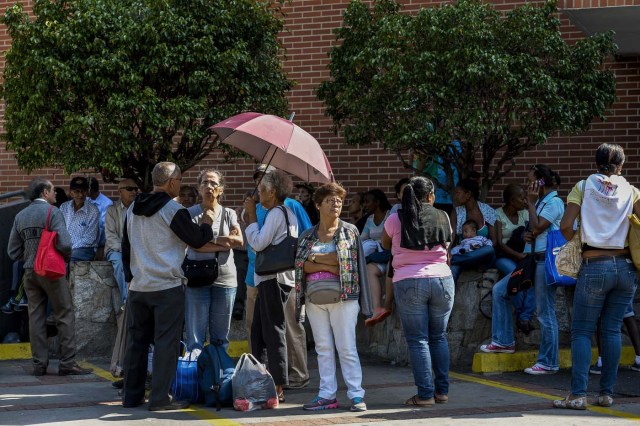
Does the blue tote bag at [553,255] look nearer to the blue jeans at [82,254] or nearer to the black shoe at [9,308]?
the blue jeans at [82,254]

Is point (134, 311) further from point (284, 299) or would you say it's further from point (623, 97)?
point (623, 97)

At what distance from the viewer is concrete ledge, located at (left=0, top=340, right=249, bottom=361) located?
11602mm

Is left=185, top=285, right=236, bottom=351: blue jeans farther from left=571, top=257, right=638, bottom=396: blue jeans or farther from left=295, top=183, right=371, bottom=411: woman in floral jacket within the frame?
left=571, top=257, right=638, bottom=396: blue jeans

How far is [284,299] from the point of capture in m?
8.85

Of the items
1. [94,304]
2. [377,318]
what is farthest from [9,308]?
[377,318]

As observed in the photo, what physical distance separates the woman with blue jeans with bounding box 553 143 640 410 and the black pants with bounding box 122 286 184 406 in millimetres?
3142

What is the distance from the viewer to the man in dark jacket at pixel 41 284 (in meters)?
10.5

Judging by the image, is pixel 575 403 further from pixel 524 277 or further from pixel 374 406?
pixel 524 277

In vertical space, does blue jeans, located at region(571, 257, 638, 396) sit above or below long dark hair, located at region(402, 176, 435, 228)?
below

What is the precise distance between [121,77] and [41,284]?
2.35 meters

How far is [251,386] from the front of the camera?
8.23 meters

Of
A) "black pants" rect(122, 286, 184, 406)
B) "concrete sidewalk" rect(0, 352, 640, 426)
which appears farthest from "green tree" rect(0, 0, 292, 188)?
"black pants" rect(122, 286, 184, 406)

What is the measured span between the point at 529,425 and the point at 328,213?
2241 millimetres

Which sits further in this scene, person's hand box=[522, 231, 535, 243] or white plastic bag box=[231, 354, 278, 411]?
person's hand box=[522, 231, 535, 243]
